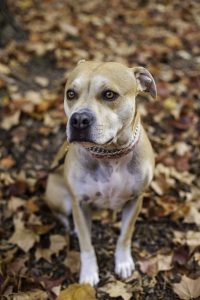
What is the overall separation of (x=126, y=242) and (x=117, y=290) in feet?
1.23

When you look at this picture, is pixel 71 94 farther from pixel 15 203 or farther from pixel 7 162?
pixel 7 162

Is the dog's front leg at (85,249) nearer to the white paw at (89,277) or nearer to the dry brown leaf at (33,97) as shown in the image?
the white paw at (89,277)

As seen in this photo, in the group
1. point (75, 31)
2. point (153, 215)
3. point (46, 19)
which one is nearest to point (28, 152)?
point (153, 215)

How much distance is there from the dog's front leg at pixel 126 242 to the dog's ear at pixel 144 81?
0.85 metres

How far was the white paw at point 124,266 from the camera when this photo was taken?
3.75m

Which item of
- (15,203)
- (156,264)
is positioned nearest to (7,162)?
(15,203)

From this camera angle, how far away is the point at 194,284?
3.42m

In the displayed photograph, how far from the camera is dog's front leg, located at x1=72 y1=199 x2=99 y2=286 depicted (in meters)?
3.62

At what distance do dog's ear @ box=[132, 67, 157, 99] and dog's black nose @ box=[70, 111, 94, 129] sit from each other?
0.59 m

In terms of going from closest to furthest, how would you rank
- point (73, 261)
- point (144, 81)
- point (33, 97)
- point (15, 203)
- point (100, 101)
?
point (100, 101) < point (144, 81) < point (73, 261) < point (15, 203) < point (33, 97)

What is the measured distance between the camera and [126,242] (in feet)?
12.3

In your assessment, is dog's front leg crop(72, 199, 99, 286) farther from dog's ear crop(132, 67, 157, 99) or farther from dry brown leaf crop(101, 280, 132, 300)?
A: dog's ear crop(132, 67, 157, 99)

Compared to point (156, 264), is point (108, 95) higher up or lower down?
higher up

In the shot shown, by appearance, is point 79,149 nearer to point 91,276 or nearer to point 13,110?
point 91,276
